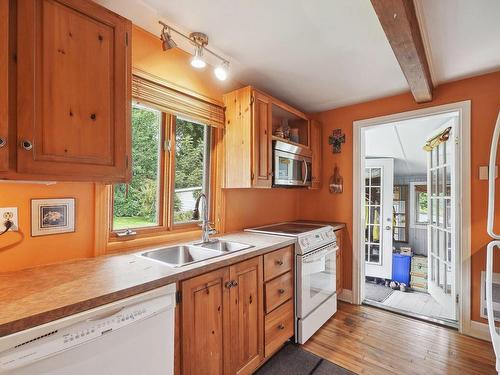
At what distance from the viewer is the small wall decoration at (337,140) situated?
3152mm

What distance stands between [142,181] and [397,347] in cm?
245

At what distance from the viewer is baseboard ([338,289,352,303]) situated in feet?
9.83

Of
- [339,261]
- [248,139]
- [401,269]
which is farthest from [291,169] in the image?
[401,269]

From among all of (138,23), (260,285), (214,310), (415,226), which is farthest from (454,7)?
(415,226)

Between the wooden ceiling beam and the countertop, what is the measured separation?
4.96ft

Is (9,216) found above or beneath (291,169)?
beneath

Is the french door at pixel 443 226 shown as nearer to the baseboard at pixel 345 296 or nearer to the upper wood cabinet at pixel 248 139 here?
the baseboard at pixel 345 296

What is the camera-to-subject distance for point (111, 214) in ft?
5.54

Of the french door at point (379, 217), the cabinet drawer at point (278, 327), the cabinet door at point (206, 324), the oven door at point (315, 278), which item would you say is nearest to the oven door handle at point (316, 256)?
the oven door at point (315, 278)

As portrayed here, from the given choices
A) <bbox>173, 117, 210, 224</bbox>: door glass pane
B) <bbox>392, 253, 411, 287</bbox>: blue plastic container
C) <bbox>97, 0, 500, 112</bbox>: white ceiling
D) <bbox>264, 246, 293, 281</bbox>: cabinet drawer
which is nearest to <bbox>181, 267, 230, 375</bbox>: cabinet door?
<bbox>264, 246, 293, 281</bbox>: cabinet drawer

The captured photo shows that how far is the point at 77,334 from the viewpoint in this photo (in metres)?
0.91

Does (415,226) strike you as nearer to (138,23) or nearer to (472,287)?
(472,287)

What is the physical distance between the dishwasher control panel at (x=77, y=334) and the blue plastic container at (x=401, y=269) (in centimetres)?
387

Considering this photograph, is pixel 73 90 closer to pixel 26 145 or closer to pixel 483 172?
pixel 26 145
